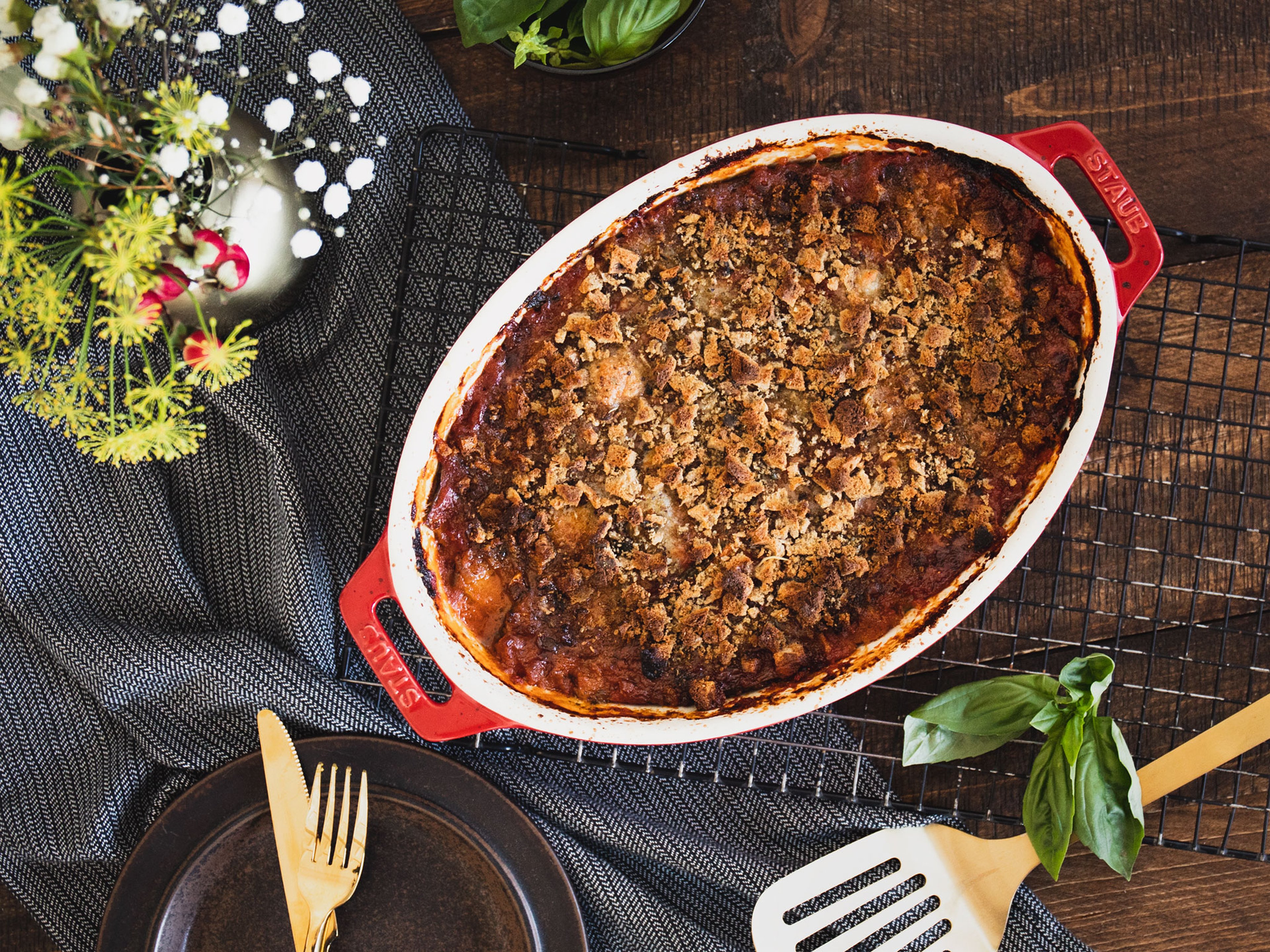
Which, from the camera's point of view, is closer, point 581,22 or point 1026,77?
point 581,22

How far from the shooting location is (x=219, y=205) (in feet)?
4.31

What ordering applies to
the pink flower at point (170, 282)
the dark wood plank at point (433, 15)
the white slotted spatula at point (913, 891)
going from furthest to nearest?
the dark wood plank at point (433, 15) < the white slotted spatula at point (913, 891) < the pink flower at point (170, 282)

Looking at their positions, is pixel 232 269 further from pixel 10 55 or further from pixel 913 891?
pixel 913 891

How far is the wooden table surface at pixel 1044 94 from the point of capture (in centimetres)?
160

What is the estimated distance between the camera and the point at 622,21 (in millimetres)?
1434

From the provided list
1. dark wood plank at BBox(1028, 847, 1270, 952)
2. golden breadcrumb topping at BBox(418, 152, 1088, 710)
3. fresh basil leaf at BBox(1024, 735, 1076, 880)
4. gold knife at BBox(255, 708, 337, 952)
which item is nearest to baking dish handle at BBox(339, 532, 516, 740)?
golden breadcrumb topping at BBox(418, 152, 1088, 710)

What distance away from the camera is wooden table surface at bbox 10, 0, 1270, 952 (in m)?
1.60

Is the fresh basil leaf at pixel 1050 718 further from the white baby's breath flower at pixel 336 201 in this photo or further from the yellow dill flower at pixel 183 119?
the yellow dill flower at pixel 183 119

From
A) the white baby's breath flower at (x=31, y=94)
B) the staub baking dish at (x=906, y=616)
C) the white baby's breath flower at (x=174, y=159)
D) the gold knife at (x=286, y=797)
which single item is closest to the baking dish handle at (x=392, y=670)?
the staub baking dish at (x=906, y=616)

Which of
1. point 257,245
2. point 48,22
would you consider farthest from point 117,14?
point 257,245

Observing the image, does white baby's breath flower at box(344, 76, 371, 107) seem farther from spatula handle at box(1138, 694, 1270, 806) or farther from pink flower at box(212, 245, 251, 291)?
spatula handle at box(1138, 694, 1270, 806)

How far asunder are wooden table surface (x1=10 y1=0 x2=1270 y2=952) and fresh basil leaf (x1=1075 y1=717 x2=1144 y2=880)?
292 millimetres

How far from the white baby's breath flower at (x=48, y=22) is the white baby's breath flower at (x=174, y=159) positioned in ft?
0.46

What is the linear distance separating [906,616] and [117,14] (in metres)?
1.18
